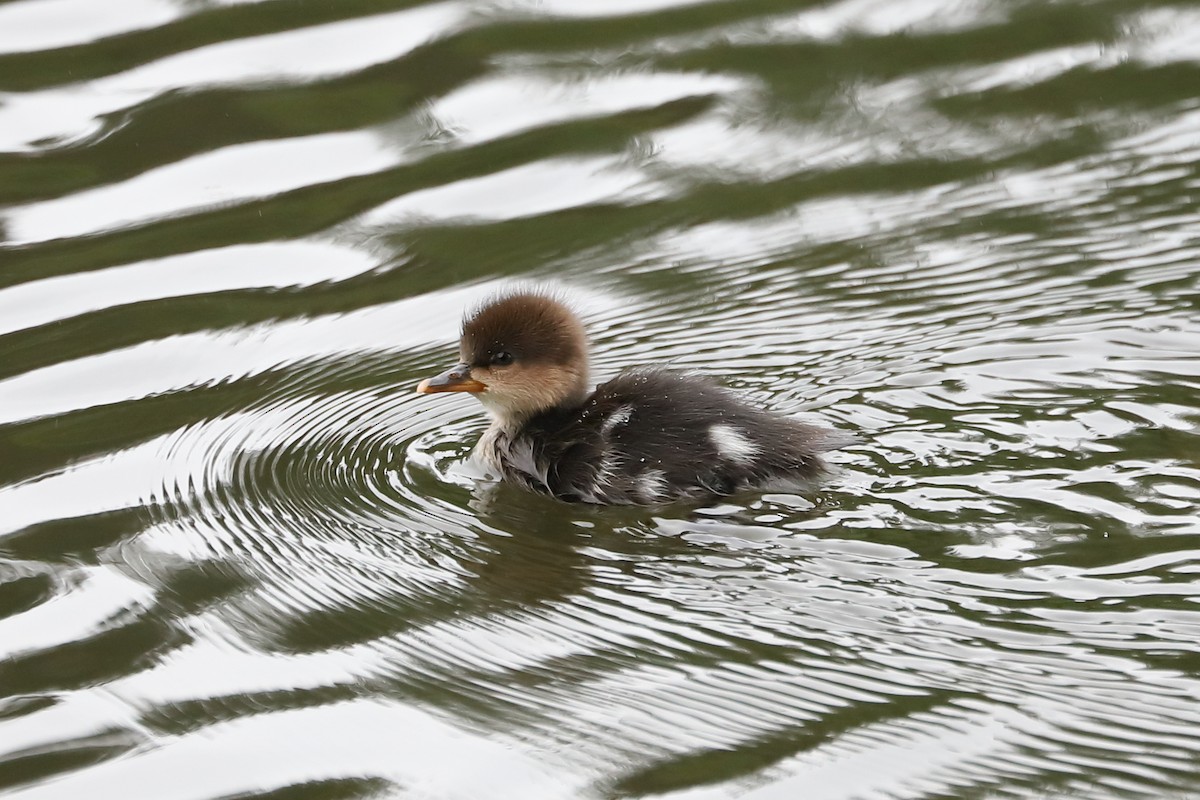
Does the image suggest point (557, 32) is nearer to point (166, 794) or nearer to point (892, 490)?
point (892, 490)

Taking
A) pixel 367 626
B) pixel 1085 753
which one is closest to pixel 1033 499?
pixel 1085 753

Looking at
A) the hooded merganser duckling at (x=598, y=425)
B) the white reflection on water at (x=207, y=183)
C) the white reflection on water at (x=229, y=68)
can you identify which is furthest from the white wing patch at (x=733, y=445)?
the white reflection on water at (x=229, y=68)

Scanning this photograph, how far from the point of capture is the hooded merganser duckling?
12.9 ft

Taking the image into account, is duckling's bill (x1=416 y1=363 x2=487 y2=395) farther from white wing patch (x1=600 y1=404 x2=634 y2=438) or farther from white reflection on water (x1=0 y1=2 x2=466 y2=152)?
white reflection on water (x1=0 y1=2 x2=466 y2=152)

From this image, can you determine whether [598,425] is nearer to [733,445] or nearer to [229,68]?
[733,445]

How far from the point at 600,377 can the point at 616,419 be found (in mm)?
508

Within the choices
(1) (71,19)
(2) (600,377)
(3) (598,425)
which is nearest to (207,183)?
(1) (71,19)

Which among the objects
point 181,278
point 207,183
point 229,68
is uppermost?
point 229,68

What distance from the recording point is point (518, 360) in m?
4.28

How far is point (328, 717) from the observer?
9.73 feet

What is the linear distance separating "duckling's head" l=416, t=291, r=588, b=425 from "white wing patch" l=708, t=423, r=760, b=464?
0.51 metres

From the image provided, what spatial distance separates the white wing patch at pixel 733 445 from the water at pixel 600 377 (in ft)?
0.47

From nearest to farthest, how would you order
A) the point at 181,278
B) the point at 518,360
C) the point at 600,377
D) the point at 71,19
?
the point at 518,360, the point at 600,377, the point at 181,278, the point at 71,19

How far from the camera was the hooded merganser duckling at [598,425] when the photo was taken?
3.95m
